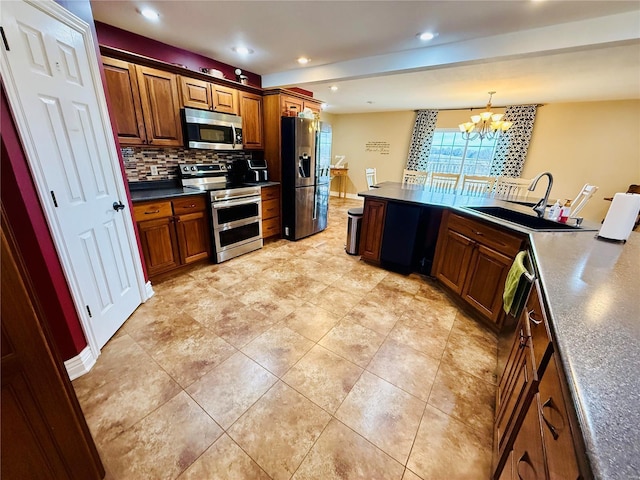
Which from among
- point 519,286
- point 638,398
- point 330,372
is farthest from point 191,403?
point 519,286

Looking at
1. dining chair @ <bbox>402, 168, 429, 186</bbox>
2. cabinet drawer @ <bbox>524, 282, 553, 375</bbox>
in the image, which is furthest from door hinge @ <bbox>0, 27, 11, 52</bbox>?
dining chair @ <bbox>402, 168, 429, 186</bbox>

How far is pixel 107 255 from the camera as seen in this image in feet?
6.23

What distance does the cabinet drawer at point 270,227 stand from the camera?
376cm

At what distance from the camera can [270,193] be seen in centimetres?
367

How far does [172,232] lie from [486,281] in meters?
2.99

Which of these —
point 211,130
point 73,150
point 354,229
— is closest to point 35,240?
point 73,150

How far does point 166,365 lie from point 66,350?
572 mm

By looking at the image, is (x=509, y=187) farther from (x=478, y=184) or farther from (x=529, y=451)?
(x=529, y=451)

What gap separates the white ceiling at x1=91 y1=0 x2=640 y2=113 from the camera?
1897mm

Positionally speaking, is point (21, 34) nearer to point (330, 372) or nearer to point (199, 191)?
point (199, 191)

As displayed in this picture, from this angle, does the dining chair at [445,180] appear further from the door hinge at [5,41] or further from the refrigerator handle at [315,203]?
the door hinge at [5,41]

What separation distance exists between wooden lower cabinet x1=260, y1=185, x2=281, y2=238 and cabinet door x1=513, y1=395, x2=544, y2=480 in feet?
10.8

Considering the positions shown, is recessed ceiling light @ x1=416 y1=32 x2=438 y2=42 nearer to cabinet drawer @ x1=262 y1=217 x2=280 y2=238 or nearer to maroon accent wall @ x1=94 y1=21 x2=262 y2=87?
maroon accent wall @ x1=94 y1=21 x2=262 y2=87

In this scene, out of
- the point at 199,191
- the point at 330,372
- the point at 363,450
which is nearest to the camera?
the point at 363,450
